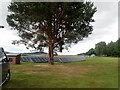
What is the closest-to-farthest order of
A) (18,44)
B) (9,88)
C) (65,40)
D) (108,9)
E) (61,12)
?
(9,88), (108,9), (61,12), (65,40), (18,44)

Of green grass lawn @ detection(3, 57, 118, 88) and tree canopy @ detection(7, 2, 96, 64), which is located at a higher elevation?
tree canopy @ detection(7, 2, 96, 64)

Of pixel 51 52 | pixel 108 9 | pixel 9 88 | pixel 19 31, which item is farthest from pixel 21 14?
pixel 9 88

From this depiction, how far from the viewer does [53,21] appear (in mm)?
22000

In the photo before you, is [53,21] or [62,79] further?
[53,21]

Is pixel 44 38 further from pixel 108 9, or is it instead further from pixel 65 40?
pixel 108 9

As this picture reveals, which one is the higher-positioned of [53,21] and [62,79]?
Answer: [53,21]

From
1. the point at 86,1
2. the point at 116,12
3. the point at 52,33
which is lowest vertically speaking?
the point at 52,33

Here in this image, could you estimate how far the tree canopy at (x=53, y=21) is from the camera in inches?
771

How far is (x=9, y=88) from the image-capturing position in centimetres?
688

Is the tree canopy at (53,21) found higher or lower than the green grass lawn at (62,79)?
higher

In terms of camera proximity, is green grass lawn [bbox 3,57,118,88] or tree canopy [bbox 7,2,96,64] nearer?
green grass lawn [bbox 3,57,118,88]

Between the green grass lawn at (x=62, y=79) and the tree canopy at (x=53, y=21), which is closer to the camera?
the green grass lawn at (x=62, y=79)

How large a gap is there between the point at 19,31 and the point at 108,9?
1353cm

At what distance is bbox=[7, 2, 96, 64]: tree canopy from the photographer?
19.6 m
